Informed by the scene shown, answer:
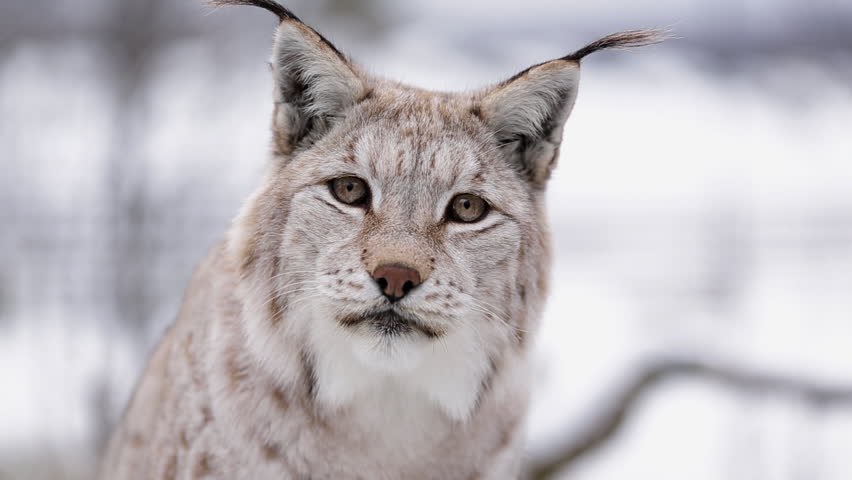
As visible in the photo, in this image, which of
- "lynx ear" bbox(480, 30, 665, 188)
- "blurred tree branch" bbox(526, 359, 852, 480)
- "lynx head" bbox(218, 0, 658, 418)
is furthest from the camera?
"blurred tree branch" bbox(526, 359, 852, 480)

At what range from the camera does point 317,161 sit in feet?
11.0

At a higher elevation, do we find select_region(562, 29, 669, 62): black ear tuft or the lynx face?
select_region(562, 29, 669, 62): black ear tuft

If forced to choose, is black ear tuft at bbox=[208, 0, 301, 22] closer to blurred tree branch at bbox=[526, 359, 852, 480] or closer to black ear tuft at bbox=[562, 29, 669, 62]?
black ear tuft at bbox=[562, 29, 669, 62]

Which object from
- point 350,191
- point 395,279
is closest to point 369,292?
point 395,279

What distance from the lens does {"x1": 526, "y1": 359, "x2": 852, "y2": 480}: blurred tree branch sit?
18.2 feet

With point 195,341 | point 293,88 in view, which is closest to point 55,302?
point 195,341

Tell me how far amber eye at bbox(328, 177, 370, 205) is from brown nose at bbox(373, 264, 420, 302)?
0.40m

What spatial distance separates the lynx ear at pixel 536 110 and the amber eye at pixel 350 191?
589mm

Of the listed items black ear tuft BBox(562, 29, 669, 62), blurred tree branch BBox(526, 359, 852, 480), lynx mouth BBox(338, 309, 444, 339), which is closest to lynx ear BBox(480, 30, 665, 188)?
black ear tuft BBox(562, 29, 669, 62)

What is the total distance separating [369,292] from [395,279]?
9cm

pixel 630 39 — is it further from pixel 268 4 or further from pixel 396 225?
pixel 268 4

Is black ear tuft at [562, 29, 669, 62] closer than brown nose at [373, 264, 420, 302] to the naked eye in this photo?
No

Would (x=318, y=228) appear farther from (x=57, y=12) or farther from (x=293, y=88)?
(x=57, y=12)

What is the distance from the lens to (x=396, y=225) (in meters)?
3.08
